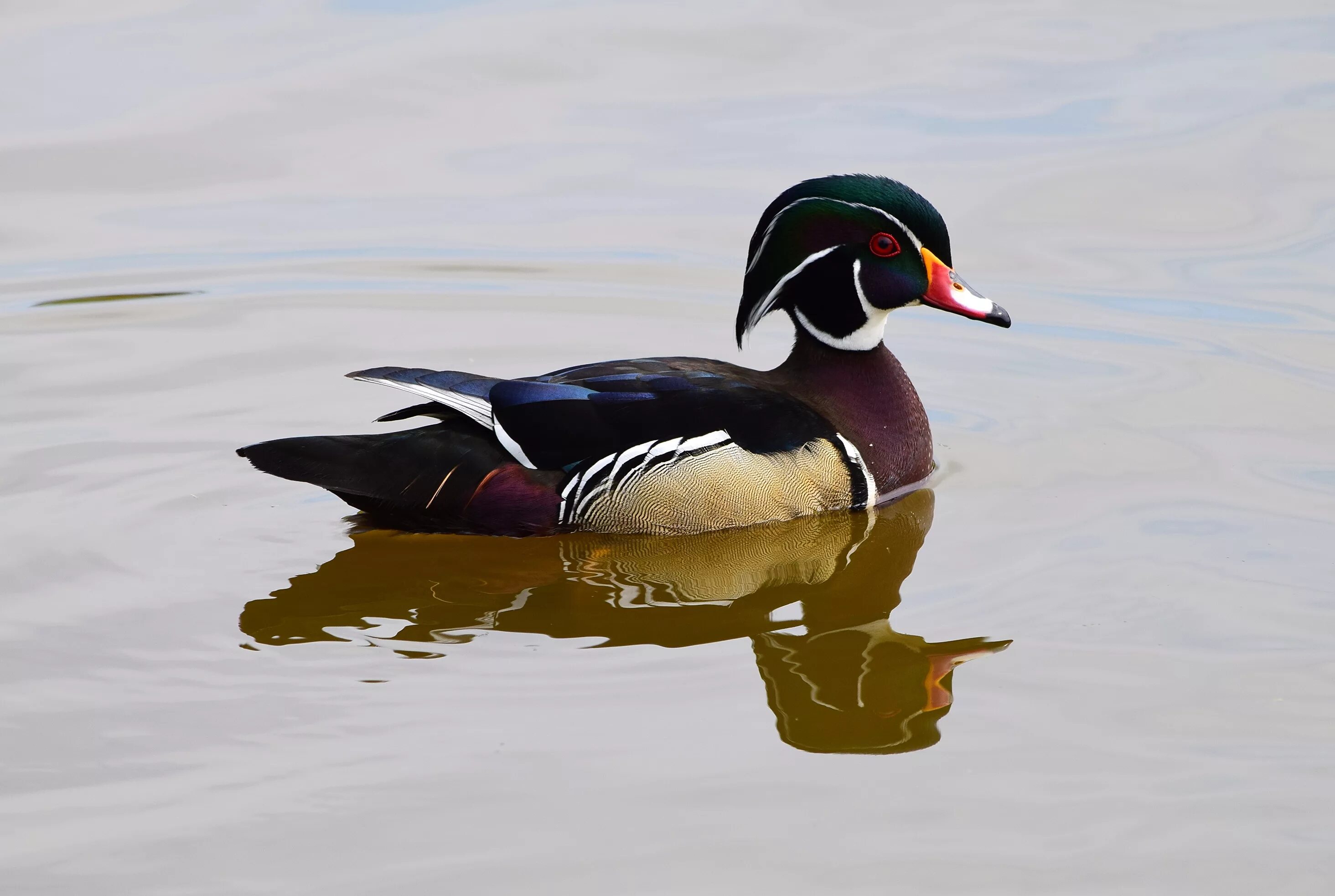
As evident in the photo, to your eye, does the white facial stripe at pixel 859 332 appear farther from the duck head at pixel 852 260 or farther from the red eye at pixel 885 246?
the red eye at pixel 885 246

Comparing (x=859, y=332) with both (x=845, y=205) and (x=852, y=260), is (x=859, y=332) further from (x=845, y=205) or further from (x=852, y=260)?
(x=845, y=205)

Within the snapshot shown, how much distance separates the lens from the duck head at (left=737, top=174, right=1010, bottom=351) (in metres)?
7.17

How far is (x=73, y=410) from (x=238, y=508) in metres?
1.45

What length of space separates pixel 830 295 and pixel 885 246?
315mm

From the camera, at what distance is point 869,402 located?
729 cm

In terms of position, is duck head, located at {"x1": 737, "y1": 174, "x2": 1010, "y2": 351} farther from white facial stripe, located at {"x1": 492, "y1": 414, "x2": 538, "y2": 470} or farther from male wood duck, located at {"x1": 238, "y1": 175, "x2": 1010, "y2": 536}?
white facial stripe, located at {"x1": 492, "y1": 414, "x2": 538, "y2": 470}

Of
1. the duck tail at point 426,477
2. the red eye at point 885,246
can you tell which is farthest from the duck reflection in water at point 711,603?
the red eye at point 885,246

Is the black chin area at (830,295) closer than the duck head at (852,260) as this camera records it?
No

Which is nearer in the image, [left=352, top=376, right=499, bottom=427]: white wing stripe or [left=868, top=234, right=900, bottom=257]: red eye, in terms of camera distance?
[left=352, top=376, right=499, bottom=427]: white wing stripe

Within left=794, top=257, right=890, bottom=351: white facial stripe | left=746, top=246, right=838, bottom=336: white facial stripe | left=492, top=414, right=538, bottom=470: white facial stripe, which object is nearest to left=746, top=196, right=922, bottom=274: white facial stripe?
left=746, top=246, right=838, bottom=336: white facial stripe

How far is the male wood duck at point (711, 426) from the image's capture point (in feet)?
22.1

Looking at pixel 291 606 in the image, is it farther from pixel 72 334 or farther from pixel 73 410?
pixel 72 334

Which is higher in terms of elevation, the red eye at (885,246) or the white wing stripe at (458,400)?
the red eye at (885,246)

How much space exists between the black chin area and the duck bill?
0.31 m
